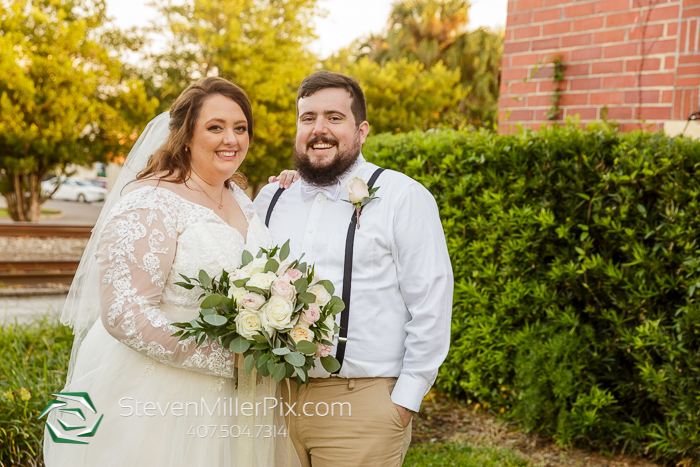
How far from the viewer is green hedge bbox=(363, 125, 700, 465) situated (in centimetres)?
381

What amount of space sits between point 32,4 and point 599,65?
48.2ft

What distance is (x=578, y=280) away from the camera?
425 cm

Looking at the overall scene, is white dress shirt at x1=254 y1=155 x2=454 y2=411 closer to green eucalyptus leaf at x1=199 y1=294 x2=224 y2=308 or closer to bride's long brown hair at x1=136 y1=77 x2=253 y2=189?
green eucalyptus leaf at x1=199 y1=294 x2=224 y2=308

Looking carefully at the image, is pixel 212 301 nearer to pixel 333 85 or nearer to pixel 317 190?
pixel 317 190

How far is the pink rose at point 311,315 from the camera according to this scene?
230cm

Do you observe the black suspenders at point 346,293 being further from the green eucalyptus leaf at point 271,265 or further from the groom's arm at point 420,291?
the green eucalyptus leaf at point 271,265

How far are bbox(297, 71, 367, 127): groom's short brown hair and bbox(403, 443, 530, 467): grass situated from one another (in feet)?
8.31

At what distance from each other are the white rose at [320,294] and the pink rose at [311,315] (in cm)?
4

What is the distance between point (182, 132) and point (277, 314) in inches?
42.9

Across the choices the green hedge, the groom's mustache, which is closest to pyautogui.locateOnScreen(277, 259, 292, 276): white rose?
the groom's mustache

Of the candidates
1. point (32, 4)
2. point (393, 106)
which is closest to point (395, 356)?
point (32, 4)

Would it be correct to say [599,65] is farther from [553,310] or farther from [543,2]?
[553,310]

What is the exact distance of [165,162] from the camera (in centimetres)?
281

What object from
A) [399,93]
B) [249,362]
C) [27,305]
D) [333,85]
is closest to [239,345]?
[249,362]
